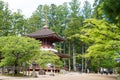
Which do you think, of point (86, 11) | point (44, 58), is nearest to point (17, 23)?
point (86, 11)

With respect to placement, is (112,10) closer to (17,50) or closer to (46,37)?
(17,50)

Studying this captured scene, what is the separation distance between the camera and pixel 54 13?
62500 mm

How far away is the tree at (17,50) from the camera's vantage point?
27719 millimetres

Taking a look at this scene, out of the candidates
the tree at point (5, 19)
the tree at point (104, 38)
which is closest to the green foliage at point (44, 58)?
the tree at point (104, 38)

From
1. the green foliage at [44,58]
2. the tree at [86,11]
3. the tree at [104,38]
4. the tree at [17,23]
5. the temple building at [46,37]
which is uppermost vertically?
the tree at [86,11]

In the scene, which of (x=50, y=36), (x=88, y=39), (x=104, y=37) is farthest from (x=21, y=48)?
(x=50, y=36)

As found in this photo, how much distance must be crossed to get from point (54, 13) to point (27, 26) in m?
7.99

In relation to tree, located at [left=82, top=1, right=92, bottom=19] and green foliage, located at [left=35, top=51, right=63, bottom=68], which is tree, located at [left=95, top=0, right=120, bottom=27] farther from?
tree, located at [left=82, top=1, right=92, bottom=19]

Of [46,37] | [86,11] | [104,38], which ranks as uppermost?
[86,11]

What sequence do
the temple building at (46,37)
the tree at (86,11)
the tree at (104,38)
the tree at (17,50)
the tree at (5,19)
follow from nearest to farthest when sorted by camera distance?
1. the tree at (104,38)
2. the tree at (17,50)
3. the temple building at (46,37)
4. the tree at (5,19)
5. the tree at (86,11)

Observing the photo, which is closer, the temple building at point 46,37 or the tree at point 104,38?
the tree at point 104,38

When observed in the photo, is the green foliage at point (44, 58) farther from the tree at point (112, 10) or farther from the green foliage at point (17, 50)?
the tree at point (112, 10)

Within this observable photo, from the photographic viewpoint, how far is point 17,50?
27.7 metres

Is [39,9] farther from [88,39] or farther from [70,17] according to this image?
[88,39]
